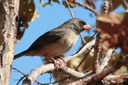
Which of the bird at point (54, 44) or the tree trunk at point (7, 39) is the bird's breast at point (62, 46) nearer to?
the bird at point (54, 44)

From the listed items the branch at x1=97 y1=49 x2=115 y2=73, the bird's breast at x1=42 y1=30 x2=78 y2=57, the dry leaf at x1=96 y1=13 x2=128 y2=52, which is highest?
the bird's breast at x1=42 y1=30 x2=78 y2=57

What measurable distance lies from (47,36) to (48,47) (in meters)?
0.38

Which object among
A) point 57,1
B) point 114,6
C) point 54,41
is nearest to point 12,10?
point 114,6

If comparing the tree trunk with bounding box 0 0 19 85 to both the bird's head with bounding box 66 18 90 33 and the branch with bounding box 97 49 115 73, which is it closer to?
the branch with bounding box 97 49 115 73

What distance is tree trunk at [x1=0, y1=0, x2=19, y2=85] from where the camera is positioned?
247cm

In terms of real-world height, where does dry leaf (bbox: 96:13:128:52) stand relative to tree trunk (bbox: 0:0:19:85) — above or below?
below

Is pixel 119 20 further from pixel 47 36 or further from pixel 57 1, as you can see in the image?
pixel 47 36

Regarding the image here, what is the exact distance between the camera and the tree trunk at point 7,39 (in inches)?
97.3

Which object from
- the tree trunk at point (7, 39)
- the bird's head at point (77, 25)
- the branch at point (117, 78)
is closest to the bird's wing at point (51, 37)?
the bird's head at point (77, 25)

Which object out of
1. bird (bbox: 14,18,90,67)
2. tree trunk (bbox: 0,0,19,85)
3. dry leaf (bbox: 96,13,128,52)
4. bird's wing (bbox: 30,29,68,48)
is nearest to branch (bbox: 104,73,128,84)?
tree trunk (bbox: 0,0,19,85)

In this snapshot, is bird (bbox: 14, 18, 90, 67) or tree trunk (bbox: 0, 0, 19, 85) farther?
bird (bbox: 14, 18, 90, 67)

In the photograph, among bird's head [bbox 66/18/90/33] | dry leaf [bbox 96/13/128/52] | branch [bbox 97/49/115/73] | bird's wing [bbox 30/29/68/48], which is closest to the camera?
dry leaf [bbox 96/13/128/52]

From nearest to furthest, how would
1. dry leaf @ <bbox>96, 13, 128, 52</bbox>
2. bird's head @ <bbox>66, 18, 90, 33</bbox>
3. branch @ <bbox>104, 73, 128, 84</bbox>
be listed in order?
dry leaf @ <bbox>96, 13, 128, 52</bbox>, branch @ <bbox>104, 73, 128, 84</bbox>, bird's head @ <bbox>66, 18, 90, 33</bbox>

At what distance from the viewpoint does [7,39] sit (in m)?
2.68
